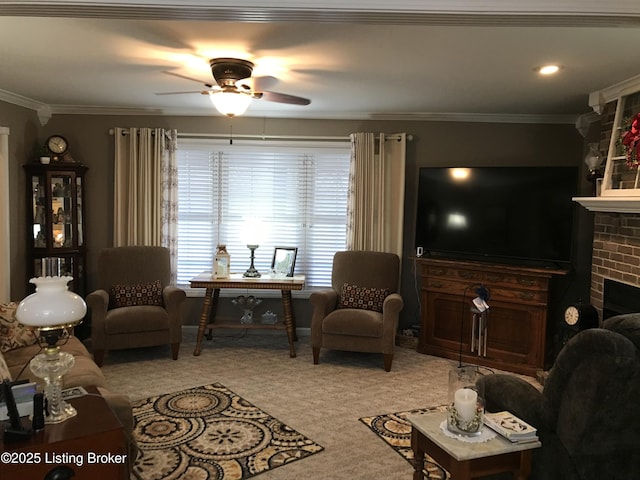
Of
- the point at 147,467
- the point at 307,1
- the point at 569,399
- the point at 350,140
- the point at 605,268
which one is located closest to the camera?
the point at 307,1

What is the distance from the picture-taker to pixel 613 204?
3.58 m

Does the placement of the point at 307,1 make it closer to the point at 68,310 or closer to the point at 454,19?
the point at 454,19

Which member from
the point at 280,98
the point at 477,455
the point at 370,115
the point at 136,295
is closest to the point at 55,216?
the point at 136,295

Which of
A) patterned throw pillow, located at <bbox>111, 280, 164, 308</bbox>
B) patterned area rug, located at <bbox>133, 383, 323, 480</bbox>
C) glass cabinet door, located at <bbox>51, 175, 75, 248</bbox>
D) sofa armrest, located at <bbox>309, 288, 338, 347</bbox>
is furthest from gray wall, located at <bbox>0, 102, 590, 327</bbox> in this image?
patterned area rug, located at <bbox>133, 383, 323, 480</bbox>

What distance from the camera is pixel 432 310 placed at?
4.88 meters

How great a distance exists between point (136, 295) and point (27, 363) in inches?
64.6

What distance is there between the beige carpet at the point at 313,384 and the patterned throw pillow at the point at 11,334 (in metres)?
0.75

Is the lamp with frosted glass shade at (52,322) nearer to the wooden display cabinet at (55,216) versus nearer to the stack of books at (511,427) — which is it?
→ the stack of books at (511,427)

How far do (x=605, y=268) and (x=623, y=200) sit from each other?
73 centimetres


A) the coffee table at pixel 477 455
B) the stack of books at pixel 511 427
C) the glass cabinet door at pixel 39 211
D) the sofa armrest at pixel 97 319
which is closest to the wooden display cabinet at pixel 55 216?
the glass cabinet door at pixel 39 211

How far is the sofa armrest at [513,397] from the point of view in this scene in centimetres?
223

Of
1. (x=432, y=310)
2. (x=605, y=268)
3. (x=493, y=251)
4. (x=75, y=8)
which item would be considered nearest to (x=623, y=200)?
(x=605, y=268)

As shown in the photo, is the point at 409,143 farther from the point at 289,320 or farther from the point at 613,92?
the point at 289,320

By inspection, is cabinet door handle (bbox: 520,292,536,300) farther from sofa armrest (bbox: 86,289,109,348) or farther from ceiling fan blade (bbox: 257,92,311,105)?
sofa armrest (bbox: 86,289,109,348)
